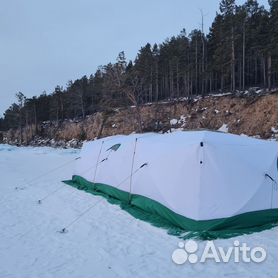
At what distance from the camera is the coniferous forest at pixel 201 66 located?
37812 mm

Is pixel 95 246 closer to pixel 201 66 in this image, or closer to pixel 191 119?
pixel 191 119

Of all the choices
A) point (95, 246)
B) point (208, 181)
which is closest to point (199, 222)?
point (208, 181)

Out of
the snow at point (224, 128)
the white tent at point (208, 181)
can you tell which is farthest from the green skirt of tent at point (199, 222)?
the snow at point (224, 128)

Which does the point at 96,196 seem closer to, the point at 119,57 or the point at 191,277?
the point at 191,277

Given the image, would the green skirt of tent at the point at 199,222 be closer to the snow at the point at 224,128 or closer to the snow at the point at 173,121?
the snow at the point at 224,128

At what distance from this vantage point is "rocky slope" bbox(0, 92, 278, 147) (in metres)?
30.3

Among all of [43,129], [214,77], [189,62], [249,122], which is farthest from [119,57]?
[43,129]

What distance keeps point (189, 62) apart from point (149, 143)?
41.0 m

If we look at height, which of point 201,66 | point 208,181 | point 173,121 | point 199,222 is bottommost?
point 199,222

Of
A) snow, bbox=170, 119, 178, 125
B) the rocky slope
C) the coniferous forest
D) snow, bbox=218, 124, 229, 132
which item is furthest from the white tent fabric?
snow, bbox=170, 119, 178, 125

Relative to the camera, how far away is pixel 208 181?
7262 millimetres

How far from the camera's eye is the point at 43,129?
2906 inches

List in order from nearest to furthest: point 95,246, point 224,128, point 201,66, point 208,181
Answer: point 95,246 → point 208,181 → point 224,128 → point 201,66

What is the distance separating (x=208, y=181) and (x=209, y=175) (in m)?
0.13
